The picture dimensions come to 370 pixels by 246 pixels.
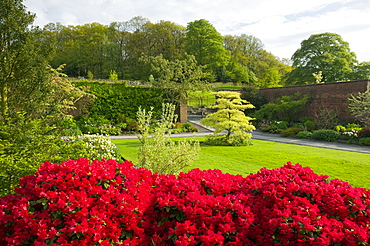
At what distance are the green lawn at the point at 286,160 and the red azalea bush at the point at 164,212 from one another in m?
4.32

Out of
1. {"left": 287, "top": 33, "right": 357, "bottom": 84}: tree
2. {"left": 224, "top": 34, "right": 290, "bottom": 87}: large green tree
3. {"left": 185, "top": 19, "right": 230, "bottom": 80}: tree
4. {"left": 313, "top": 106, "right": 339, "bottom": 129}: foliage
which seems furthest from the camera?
{"left": 224, "top": 34, "right": 290, "bottom": 87}: large green tree

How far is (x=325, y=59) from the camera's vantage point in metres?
33.4

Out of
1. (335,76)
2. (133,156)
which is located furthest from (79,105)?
(335,76)

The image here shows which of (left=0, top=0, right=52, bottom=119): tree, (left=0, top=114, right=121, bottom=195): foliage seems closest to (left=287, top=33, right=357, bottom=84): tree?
(left=0, top=0, right=52, bottom=119): tree

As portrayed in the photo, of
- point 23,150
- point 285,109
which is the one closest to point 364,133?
point 285,109

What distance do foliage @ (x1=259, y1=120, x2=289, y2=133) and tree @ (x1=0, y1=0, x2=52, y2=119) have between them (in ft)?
55.2

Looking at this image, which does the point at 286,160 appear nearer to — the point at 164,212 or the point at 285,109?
the point at 164,212

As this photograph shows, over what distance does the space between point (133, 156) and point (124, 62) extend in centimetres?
4289

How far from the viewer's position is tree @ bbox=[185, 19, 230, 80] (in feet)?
152

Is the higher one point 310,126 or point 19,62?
point 19,62

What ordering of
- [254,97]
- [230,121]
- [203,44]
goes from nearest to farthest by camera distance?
[230,121]
[254,97]
[203,44]

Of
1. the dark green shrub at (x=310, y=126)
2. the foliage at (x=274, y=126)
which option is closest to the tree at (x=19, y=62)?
the dark green shrub at (x=310, y=126)

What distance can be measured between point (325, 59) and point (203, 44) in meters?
20.9

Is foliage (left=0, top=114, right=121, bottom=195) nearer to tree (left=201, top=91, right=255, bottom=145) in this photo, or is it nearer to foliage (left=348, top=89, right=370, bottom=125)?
tree (left=201, top=91, right=255, bottom=145)
